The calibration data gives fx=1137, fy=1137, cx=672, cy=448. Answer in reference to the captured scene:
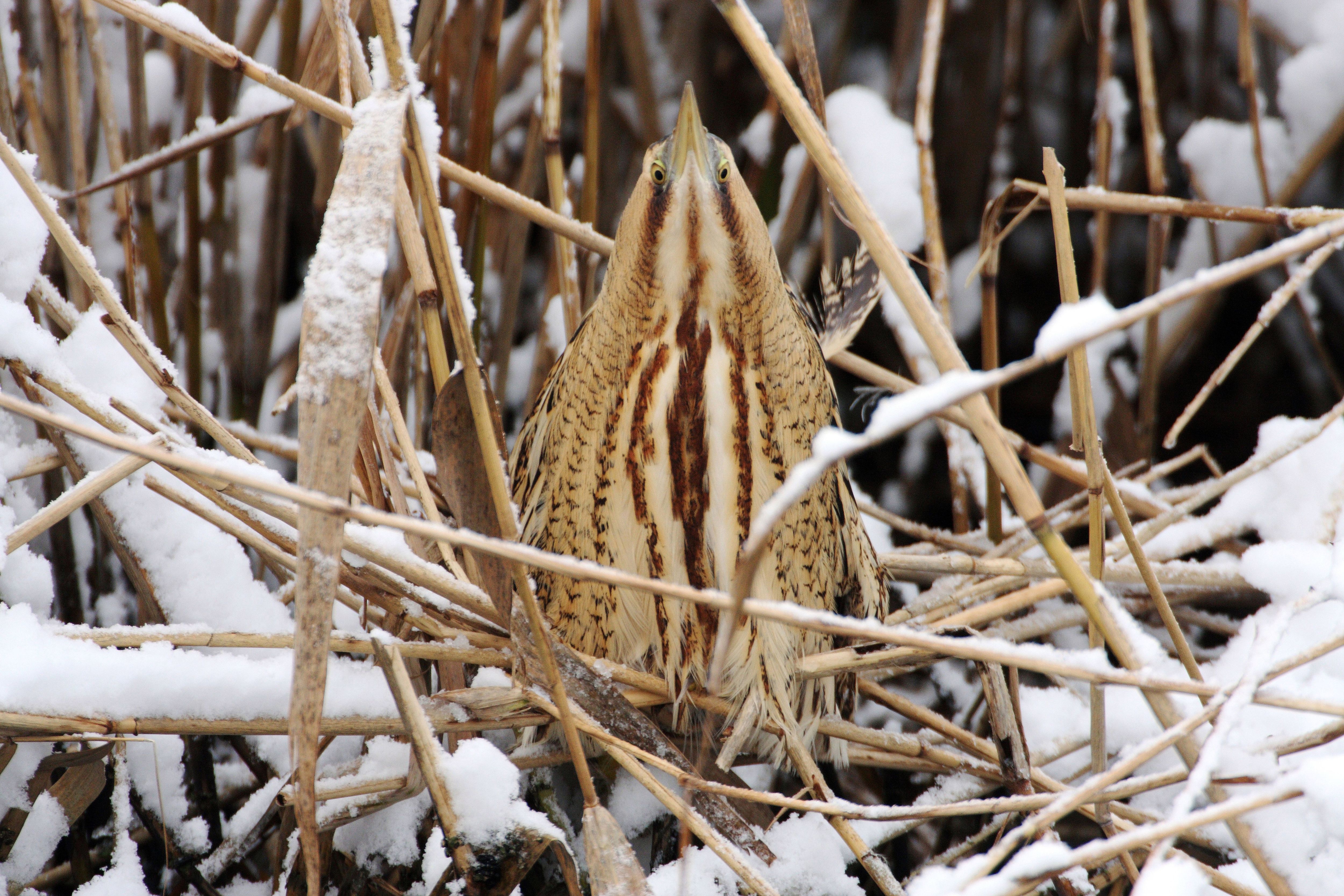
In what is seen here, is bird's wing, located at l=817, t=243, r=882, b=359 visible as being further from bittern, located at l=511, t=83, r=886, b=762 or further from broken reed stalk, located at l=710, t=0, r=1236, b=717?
broken reed stalk, located at l=710, t=0, r=1236, b=717

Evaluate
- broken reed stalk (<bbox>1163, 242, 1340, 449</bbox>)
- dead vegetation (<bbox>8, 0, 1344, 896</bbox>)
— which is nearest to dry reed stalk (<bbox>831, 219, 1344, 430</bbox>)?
dead vegetation (<bbox>8, 0, 1344, 896</bbox>)

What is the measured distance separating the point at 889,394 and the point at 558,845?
1076mm

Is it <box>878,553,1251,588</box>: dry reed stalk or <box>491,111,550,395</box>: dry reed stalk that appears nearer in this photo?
<box>878,553,1251,588</box>: dry reed stalk

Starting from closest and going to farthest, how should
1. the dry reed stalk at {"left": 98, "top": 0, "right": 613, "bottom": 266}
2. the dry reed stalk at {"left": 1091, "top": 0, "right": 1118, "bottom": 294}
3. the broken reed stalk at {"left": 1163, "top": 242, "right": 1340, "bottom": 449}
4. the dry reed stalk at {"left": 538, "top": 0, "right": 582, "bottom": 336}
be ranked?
the dry reed stalk at {"left": 98, "top": 0, "right": 613, "bottom": 266}
the broken reed stalk at {"left": 1163, "top": 242, "right": 1340, "bottom": 449}
the dry reed stalk at {"left": 538, "top": 0, "right": 582, "bottom": 336}
the dry reed stalk at {"left": 1091, "top": 0, "right": 1118, "bottom": 294}

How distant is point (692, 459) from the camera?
3.69ft

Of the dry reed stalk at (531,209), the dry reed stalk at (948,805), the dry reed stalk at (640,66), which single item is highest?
the dry reed stalk at (640,66)

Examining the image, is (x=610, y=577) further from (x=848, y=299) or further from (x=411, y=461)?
(x=848, y=299)

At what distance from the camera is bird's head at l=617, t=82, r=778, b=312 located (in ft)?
3.29

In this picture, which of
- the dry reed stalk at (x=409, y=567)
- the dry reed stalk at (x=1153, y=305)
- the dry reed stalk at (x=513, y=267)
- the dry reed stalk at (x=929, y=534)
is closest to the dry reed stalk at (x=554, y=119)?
the dry reed stalk at (x=513, y=267)

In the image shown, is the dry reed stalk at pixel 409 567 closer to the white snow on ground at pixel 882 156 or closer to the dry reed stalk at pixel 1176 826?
the dry reed stalk at pixel 1176 826

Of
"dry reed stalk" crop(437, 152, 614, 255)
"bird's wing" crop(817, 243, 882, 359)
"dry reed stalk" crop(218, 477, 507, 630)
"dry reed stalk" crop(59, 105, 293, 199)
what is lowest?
"dry reed stalk" crop(218, 477, 507, 630)

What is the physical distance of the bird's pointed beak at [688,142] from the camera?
99cm

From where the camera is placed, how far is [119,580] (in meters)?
1.43

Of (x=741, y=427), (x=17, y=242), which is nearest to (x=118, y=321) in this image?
(x=17, y=242)
